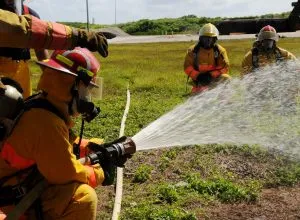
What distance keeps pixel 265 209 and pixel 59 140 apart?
2733 mm

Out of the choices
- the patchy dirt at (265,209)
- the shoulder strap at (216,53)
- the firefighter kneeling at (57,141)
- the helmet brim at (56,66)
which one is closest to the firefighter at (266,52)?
the shoulder strap at (216,53)

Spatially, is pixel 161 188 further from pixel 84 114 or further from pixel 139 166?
pixel 84 114

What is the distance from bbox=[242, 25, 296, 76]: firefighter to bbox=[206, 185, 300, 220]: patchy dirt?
12.8 feet

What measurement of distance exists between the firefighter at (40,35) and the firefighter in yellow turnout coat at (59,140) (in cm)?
19

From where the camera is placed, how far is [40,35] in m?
3.70

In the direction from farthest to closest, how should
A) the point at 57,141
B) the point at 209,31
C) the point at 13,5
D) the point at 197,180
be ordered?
the point at 209,31 < the point at 197,180 < the point at 13,5 < the point at 57,141

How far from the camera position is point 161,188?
5.88 metres

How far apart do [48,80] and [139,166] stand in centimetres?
325

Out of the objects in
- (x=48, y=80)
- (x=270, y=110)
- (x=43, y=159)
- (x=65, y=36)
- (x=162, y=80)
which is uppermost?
(x=65, y=36)

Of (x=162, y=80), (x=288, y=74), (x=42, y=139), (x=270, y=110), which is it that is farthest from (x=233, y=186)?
(x=162, y=80)

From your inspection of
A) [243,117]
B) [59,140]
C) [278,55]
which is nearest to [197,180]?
[243,117]

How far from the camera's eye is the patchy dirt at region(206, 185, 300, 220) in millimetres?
5359

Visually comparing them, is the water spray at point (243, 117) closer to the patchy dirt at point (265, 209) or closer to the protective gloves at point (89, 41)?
the patchy dirt at point (265, 209)

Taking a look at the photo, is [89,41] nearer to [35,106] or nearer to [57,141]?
[35,106]
